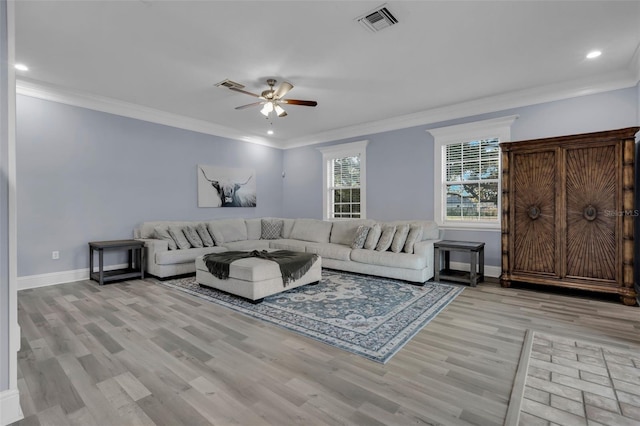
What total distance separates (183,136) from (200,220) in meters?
1.64

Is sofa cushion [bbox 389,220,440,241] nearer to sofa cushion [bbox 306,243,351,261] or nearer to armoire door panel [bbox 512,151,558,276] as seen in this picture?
sofa cushion [bbox 306,243,351,261]

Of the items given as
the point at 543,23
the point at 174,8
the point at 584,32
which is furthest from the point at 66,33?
the point at 584,32

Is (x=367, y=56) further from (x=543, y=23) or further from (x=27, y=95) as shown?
(x=27, y=95)

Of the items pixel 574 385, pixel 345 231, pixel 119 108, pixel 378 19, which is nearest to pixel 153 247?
pixel 119 108

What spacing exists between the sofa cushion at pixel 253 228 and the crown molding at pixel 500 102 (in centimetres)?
257

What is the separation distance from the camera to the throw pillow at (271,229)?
259 inches

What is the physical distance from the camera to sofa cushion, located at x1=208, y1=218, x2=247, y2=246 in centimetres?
565

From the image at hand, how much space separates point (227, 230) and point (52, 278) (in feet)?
8.59

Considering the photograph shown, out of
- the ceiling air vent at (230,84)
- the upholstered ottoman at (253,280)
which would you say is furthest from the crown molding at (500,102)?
the upholstered ottoman at (253,280)

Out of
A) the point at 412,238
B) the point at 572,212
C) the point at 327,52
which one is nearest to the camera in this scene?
the point at 327,52

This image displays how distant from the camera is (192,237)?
5203mm

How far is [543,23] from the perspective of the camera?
2838mm

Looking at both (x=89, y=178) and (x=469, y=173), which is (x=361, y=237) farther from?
(x=89, y=178)

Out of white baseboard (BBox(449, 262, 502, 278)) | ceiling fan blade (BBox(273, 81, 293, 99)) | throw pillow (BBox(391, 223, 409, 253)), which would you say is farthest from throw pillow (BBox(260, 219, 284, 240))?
white baseboard (BBox(449, 262, 502, 278))
